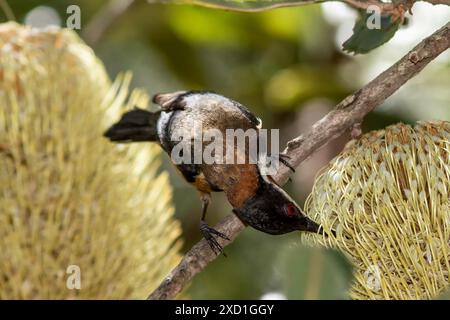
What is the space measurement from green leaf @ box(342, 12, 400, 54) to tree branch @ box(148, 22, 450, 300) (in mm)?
137

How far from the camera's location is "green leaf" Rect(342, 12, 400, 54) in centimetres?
150

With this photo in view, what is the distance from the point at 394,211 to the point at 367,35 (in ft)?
1.26

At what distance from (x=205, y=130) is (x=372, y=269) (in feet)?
1.26

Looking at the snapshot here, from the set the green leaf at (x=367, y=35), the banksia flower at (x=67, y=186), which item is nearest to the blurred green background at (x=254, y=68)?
the banksia flower at (x=67, y=186)

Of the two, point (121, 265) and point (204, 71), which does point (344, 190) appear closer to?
point (121, 265)

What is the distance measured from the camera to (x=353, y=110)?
4.51ft

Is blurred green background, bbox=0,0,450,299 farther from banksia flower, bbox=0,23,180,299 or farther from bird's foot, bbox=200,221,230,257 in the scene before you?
bird's foot, bbox=200,221,230,257

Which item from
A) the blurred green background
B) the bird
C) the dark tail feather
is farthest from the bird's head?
the blurred green background

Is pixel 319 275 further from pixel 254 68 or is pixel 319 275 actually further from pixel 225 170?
pixel 254 68

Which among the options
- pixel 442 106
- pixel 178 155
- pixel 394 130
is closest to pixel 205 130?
pixel 178 155

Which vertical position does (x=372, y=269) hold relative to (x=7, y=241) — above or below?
above

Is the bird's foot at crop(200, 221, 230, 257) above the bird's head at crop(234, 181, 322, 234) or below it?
below

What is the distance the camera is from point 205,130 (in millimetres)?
1510

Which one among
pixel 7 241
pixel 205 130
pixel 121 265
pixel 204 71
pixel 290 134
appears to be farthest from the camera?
pixel 204 71
